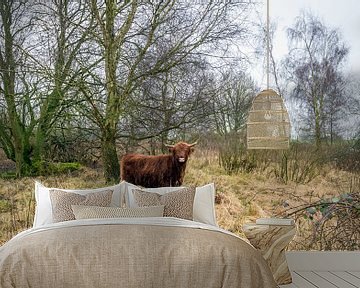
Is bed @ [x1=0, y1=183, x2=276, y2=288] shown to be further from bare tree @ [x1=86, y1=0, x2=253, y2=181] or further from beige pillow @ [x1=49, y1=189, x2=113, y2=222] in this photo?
bare tree @ [x1=86, y1=0, x2=253, y2=181]

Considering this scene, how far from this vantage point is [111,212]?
15.6 feet

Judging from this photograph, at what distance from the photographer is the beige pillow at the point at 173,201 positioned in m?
4.95

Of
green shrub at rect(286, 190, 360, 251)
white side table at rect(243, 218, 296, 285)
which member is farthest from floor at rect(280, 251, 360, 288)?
white side table at rect(243, 218, 296, 285)

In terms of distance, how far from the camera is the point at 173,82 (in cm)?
591

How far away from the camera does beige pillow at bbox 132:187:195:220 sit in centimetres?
495

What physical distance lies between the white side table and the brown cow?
3.18ft

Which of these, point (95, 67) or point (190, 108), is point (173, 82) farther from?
point (95, 67)

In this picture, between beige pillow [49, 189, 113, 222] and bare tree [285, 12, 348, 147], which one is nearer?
beige pillow [49, 189, 113, 222]

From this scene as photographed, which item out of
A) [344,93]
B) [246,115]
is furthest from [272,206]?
[344,93]

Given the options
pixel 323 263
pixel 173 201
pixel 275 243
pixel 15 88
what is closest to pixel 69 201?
pixel 173 201

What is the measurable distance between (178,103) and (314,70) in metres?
1.35

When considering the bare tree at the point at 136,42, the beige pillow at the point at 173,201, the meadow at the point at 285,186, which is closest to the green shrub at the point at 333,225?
the meadow at the point at 285,186

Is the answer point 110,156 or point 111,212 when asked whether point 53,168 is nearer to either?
point 110,156

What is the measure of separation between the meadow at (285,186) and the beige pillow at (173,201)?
758mm
